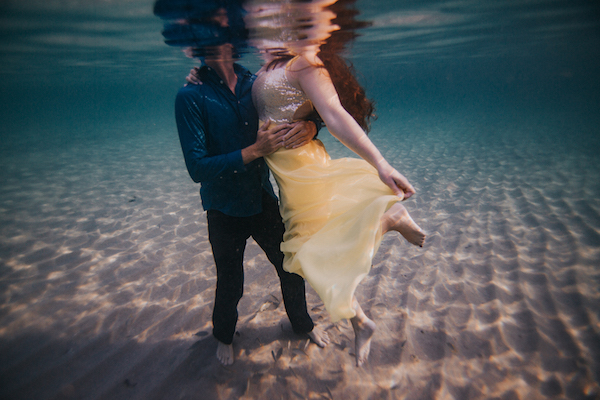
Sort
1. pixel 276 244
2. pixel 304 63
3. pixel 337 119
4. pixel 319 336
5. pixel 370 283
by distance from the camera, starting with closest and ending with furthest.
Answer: pixel 337 119, pixel 304 63, pixel 276 244, pixel 319 336, pixel 370 283

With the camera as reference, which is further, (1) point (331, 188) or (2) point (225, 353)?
(2) point (225, 353)

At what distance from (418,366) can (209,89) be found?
3184 mm

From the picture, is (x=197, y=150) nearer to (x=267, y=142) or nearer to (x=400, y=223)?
(x=267, y=142)

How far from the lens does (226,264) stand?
2.39 metres

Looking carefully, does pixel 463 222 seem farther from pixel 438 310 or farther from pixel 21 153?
pixel 21 153

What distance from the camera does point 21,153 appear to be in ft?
44.1

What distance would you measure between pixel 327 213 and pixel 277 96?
0.99 metres

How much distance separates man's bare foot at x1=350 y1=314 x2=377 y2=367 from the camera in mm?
2176

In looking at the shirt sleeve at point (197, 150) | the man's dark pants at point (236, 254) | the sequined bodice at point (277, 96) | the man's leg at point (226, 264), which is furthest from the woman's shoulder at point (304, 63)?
the man's leg at point (226, 264)

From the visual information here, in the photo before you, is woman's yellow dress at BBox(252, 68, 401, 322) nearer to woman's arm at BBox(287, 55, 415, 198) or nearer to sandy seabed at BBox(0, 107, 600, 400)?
woman's arm at BBox(287, 55, 415, 198)

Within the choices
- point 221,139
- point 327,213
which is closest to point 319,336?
point 327,213

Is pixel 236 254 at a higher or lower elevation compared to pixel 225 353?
higher

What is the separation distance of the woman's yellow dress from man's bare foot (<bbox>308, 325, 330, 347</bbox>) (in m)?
1.26

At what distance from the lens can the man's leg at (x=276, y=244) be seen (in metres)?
2.45
